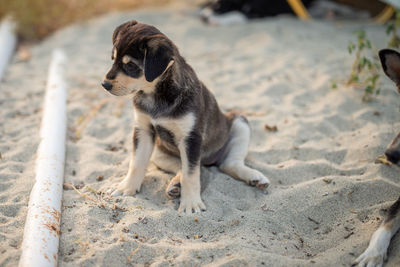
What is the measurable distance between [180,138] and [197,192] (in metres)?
0.59

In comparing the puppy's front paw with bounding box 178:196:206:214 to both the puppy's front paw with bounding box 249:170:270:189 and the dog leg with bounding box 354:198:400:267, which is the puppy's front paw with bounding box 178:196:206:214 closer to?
the puppy's front paw with bounding box 249:170:270:189

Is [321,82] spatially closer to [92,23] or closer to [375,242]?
[375,242]

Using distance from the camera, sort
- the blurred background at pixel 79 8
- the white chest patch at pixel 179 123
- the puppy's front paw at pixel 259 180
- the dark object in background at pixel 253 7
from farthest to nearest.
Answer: the dark object in background at pixel 253 7 < the blurred background at pixel 79 8 < the puppy's front paw at pixel 259 180 < the white chest patch at pixel 179 123

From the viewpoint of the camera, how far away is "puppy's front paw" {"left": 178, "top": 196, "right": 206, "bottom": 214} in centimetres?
395

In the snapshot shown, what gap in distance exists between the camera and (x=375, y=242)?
128 inches

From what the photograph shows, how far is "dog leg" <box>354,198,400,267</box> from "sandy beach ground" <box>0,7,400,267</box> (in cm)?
9

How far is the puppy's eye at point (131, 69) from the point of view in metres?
3.61

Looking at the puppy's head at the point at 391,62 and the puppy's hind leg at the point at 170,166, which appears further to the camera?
the puppy's hind leg at the point at 170,166

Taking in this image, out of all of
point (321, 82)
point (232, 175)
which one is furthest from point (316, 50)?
point (232, 175)

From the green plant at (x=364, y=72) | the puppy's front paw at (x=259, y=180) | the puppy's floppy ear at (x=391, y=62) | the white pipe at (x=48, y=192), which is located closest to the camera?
the white pipe at (x=48, y=192)

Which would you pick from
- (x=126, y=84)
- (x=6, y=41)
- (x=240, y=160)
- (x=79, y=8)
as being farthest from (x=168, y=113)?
(x=79, y=8)

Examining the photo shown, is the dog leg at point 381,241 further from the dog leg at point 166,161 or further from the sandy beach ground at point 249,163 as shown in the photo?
the dog leg at point 166,161

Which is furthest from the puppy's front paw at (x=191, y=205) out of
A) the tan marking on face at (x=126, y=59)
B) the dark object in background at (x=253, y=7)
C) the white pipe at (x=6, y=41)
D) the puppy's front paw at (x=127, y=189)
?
the dark object in background at (x=253, y=7)

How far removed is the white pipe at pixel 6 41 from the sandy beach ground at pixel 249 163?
8.2 inches
